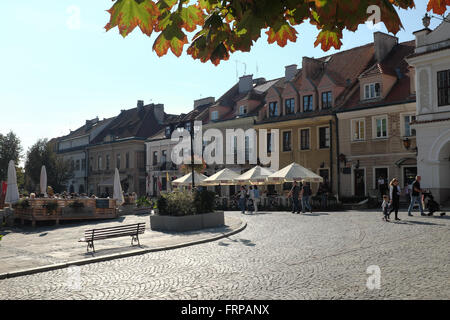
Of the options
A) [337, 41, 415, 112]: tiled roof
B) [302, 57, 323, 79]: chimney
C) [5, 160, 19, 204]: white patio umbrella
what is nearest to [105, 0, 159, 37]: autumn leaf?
[5, 160, 19, 204]: white patio umbrella

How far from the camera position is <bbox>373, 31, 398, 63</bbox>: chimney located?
34.5m

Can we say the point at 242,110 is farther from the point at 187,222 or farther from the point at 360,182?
the point at 187,222

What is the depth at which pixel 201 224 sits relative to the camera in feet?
59.6

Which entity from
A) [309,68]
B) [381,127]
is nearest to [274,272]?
[381,127]

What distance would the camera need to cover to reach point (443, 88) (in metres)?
24.5

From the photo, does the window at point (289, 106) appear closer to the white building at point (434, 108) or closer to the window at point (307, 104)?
the window at point (307, 104)

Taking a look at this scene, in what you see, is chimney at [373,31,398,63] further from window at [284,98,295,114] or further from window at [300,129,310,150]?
window at [300,129,310,150]

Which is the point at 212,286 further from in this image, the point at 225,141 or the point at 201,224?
the point at 225,141

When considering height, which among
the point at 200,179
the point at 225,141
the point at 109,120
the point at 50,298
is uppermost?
the point at 109,120

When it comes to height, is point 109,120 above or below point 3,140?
above

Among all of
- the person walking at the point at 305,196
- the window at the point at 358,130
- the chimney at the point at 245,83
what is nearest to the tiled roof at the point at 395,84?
the window at the point at 358,130
